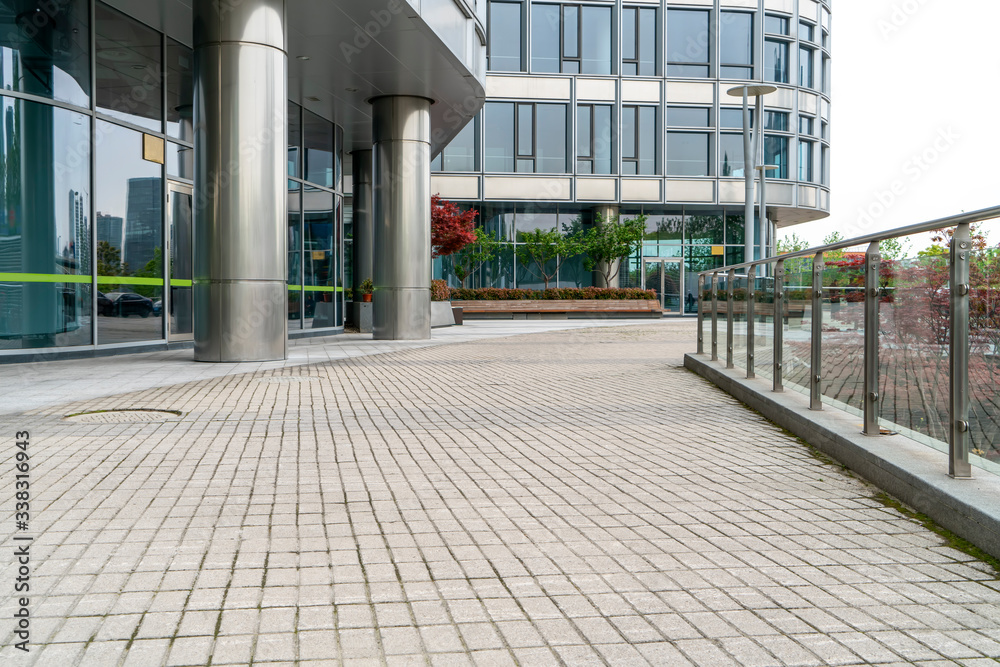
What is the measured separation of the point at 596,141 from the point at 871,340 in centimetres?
3774

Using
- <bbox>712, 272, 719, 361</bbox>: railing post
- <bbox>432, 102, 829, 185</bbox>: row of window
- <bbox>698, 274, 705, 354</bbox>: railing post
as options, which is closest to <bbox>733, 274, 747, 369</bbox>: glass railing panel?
<bbox>712, 272, 719, 361</bbox>: railing post

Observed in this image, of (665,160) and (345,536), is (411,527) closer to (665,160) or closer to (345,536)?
(345,536)

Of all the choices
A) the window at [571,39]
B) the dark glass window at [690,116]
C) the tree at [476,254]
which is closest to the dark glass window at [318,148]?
the tree at [476,254]

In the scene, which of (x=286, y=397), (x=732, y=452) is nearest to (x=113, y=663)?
(x=732, y=452)

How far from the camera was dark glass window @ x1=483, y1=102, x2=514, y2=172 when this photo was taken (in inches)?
1668

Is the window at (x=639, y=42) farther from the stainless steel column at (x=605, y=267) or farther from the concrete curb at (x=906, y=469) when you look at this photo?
the concrete curb at (x=906, y=469)

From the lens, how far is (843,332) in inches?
266

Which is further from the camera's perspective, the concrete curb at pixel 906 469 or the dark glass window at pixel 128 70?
the dark glass window at pixel 128 70

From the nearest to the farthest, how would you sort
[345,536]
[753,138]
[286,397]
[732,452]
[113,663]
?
1. [113,663]
2. [345,536]
3. [732,452]
4. [286,397]
5. [753,138]

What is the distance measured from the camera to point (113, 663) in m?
2.98

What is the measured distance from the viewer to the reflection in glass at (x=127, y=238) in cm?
1484

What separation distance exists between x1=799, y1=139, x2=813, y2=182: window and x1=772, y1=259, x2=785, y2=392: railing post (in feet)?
125

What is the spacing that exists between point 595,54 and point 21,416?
1507 inches

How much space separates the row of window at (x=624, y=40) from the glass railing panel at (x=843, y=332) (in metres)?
36.9
